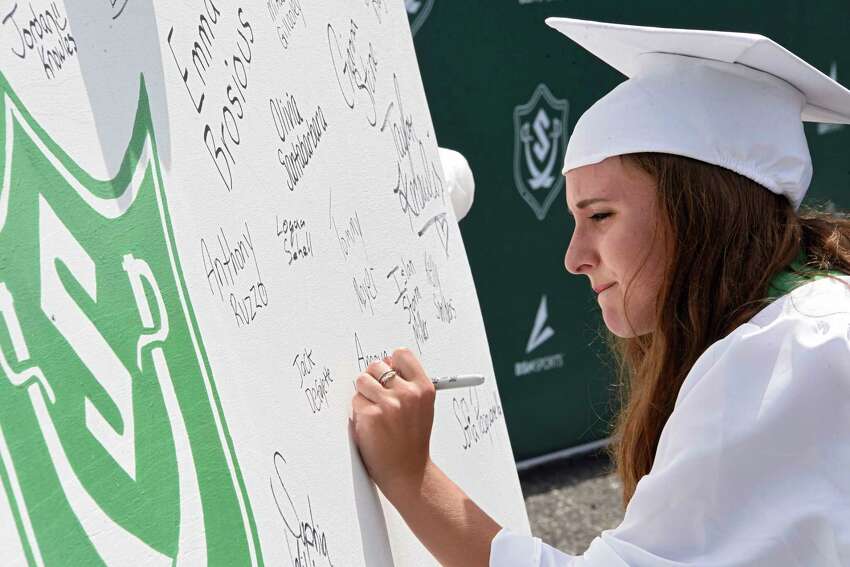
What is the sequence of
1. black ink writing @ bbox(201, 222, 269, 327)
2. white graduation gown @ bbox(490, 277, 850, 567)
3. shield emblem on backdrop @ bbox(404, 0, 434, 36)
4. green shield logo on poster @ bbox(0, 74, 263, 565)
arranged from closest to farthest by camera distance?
1. green shield logo on poster @ bbox(0, 74, 263, 565)
2. black ink writing @ bbox(201, 222, 269, 327)
3. white graduation gown @ bbox(490, 277, 850, 567)
4. shield emblem on backdrop @ bbox(404, 0, 434, 36)

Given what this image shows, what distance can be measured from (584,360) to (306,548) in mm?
3639

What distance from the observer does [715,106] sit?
1.48 meters

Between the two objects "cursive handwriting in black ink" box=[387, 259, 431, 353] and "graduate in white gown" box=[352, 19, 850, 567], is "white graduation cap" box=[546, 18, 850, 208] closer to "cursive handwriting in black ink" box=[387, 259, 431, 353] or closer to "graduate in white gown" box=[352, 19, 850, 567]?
"graduate in white gown" box=[352, 19, 850, 567]

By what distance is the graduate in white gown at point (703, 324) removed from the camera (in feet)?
4.16

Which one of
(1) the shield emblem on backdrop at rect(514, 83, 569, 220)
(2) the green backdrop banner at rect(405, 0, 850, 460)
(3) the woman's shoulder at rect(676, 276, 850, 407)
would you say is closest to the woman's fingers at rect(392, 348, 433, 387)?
(3) the woman's shoulder at rect(676, 276, 850, 407)

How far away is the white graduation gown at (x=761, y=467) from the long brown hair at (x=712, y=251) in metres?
0.13

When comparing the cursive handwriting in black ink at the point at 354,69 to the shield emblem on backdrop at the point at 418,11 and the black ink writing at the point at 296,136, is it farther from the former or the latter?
the shield emblem on backdrop at the point at 418,11

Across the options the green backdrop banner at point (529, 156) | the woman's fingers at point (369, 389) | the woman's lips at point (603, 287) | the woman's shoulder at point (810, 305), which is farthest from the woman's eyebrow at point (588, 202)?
the green backdrop banner at point (529, 156)

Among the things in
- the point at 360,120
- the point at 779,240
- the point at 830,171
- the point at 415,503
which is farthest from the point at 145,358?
the point at 830,171

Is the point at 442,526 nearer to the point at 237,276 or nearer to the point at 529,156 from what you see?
the point at 237,276

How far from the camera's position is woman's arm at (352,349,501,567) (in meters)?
1.40

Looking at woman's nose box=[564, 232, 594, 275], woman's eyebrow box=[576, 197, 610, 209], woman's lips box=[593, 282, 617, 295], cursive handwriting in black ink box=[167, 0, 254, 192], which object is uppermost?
cursive handwriting in black ink box=[167, 0, 254, 192]

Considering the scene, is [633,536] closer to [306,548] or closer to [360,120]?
[306,548]

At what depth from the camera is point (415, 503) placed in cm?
142
